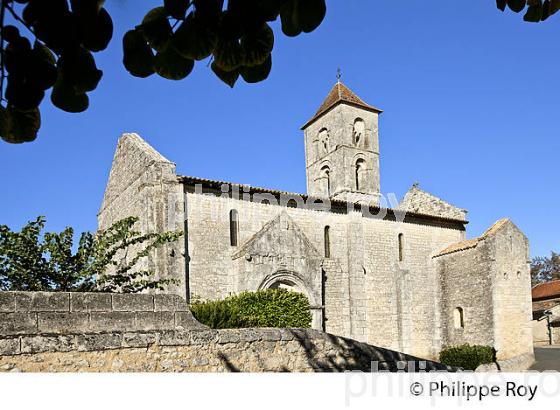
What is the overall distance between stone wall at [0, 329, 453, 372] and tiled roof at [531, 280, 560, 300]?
109 ft

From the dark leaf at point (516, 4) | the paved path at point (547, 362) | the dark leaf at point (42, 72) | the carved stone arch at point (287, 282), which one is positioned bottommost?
the paved path at point (547, 362)

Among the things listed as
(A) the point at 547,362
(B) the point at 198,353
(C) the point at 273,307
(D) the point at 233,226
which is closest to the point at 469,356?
(A) the point at 547,362

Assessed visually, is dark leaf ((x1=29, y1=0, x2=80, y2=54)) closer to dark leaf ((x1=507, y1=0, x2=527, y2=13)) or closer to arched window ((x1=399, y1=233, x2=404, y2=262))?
dark leaf ((x1=507, y1=0, x2=527, y2=13))

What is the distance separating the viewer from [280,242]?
63.2ft

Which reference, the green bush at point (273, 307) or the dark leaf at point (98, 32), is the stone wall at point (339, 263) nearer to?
the green bush at point (273, 307)

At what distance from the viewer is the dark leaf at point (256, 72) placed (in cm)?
191

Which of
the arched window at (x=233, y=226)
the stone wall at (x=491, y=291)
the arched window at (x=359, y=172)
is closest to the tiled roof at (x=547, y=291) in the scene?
the stone wall at (x=491, y=291)

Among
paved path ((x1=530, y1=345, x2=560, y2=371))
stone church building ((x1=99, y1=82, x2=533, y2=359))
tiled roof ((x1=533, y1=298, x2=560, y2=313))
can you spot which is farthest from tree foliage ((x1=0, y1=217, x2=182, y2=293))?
tiled roof ((x1=533, y1=298, x2=560, y2=313))

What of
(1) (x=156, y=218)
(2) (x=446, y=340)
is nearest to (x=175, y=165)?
(1) (x=156, y=218)

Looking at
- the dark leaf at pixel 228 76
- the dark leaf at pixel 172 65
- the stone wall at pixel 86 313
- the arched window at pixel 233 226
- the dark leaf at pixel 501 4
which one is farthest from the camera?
the arched window at pixel 233 226

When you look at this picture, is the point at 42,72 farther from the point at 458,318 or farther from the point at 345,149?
the point at 345,149

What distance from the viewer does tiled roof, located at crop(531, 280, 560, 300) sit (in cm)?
3869

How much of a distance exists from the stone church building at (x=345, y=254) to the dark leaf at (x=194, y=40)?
15.4 meters
